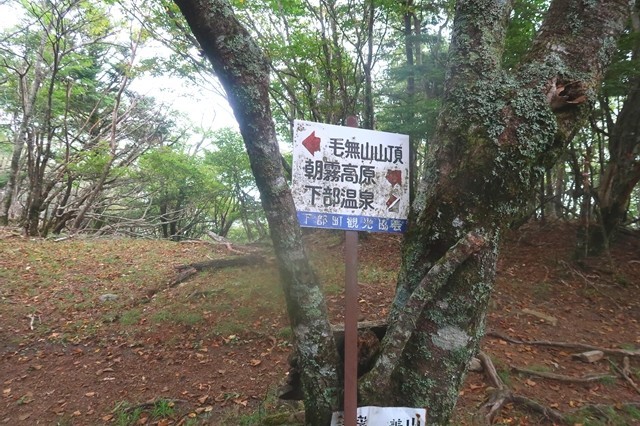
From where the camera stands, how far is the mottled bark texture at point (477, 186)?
6.39 ft

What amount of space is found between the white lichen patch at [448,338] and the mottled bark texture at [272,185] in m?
0.56

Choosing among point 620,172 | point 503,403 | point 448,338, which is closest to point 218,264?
point 503,403

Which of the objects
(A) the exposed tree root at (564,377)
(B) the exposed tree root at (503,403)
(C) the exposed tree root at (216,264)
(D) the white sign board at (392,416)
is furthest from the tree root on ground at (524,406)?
(C) the exposed tree root at (216,264)

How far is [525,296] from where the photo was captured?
6395 mm

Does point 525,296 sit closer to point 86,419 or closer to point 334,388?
point 334,388

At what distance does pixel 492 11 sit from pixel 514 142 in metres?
0.92

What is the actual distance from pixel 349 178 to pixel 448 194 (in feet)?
1.79

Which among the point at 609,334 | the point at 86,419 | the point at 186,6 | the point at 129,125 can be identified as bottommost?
the point at 86,419

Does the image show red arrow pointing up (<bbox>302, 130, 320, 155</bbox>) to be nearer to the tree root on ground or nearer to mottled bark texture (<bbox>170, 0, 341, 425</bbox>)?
mottled bark texture (<bbox>170, 0, 341, 425</bbox>)

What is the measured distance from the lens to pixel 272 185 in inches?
78.8

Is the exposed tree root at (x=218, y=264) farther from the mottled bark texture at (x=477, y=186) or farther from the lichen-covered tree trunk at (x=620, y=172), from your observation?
the lichen-covered tree trunk at (x=620, y=172)

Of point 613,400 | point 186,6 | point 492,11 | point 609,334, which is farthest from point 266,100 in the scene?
point 609,334

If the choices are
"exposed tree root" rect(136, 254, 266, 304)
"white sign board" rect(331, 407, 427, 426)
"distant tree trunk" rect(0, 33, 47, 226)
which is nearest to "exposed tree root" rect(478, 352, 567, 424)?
"white sign board" rect(331, 407, 427, 426)

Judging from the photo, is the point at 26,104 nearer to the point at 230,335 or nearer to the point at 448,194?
the point at 230,335
